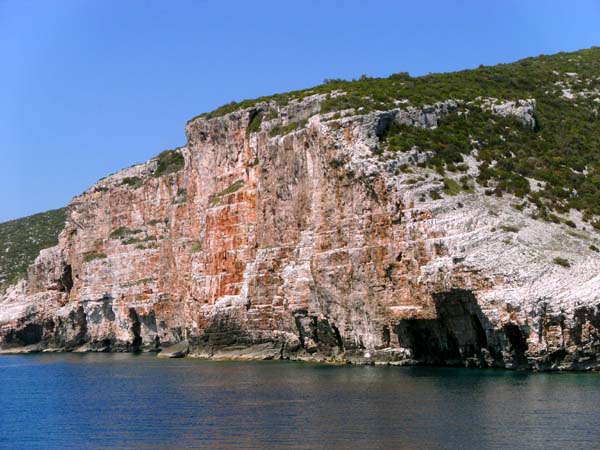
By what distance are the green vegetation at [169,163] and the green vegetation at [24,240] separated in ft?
124

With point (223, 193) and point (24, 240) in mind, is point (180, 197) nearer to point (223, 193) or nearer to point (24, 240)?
point (223, 193)

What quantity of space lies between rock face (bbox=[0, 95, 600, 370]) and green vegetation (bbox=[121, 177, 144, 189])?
20 cm

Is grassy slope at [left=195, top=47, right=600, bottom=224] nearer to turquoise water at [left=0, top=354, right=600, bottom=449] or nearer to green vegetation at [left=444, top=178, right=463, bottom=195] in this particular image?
green vegetation at [left=444, top=178, right=463, bottom=195]

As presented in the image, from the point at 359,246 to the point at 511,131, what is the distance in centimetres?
1484

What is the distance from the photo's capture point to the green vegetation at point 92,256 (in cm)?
10025

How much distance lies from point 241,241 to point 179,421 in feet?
121

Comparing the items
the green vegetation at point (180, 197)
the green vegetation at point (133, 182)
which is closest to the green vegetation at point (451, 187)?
the green vegetation at point (180, 197)

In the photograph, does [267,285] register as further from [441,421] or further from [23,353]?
[23,353]

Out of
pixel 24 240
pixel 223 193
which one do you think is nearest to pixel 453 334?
pixel 223 193

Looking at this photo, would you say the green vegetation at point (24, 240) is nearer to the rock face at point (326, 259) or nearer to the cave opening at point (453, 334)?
the rock face at point (326, 259)

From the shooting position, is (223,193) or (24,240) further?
(24,240)

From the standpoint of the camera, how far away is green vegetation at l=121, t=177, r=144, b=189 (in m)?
99.6

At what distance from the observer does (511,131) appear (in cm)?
6306

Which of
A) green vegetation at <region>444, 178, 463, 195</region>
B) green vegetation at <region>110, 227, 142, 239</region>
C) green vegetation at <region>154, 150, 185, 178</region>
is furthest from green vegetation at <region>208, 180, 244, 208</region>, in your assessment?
green vegetation at <region>444, 178, 463, 195</region>
